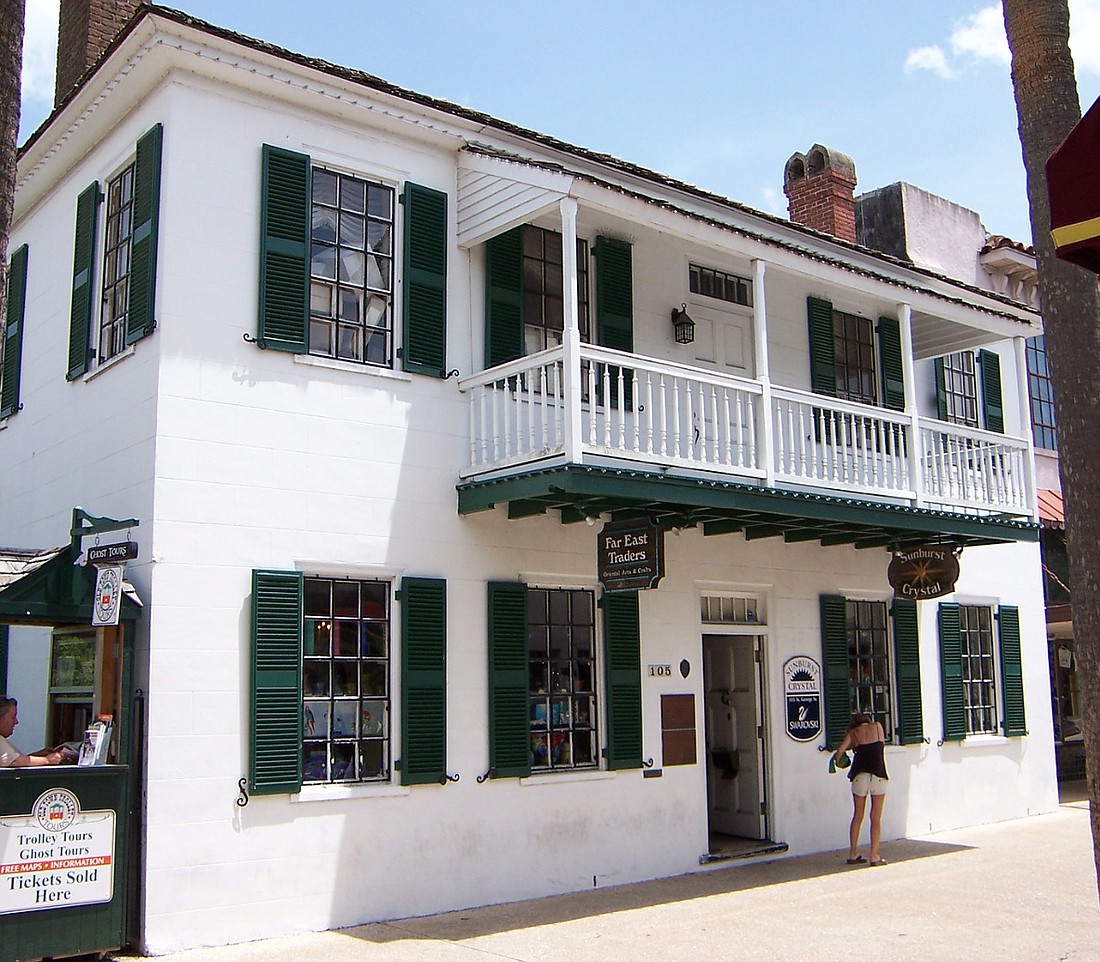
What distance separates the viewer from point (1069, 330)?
5781 mm

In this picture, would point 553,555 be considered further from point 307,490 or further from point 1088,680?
point 1088,680

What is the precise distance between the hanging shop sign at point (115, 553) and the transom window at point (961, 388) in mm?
11112

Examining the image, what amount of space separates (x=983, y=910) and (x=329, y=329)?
23.2ft

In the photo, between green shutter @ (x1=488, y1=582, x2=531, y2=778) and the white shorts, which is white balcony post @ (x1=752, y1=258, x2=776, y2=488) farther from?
the white shorts

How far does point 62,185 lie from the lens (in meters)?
11.9

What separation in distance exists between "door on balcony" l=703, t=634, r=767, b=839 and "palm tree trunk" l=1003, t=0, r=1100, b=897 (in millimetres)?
7414

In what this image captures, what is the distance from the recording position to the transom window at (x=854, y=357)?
1445cm

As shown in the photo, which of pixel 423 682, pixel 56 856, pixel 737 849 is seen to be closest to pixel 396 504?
pixel 423 682

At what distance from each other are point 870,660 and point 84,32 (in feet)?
34.3

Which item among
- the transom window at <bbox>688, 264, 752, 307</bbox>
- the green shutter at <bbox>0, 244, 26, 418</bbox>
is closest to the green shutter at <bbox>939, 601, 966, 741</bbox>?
the transom window at <bbox>688, 264, 752, 307</bbox>

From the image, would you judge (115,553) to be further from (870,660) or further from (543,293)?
(870,660)

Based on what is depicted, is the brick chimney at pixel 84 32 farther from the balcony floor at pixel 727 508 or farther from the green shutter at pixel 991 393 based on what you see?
the green shutter at pixel 991 393

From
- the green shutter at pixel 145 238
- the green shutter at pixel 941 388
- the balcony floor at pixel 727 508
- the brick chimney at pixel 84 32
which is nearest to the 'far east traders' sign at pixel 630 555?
the balcony floor at pixel 727 508

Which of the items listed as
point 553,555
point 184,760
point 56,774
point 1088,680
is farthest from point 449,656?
point 1088,680
